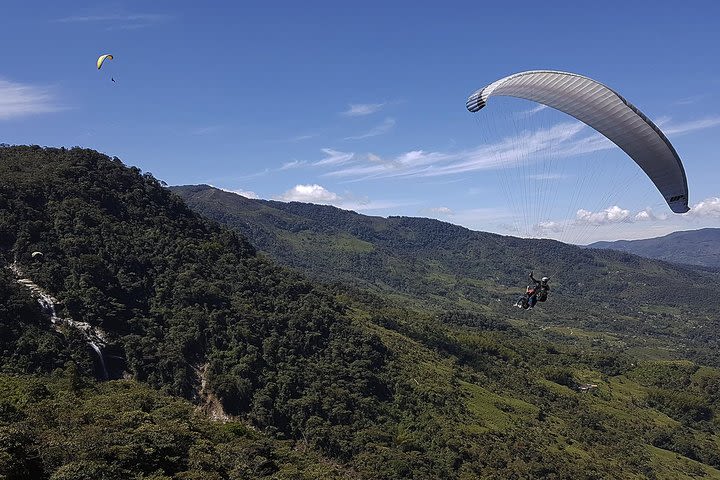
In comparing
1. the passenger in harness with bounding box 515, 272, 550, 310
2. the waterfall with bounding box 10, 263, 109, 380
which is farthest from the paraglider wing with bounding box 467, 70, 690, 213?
the waterfall with bounding box 10, 263, 109, 380

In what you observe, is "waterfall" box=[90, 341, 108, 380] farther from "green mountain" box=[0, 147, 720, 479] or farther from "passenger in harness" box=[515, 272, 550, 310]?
"passenger in harness" box=[515, 272, 550, 310]

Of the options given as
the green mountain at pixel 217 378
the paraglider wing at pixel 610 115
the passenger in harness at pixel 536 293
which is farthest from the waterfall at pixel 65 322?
the paraglider wing at pixel 610 115

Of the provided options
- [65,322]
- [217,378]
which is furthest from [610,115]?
[65,322]

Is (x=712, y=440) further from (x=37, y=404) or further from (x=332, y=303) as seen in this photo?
(x=37, y=404)

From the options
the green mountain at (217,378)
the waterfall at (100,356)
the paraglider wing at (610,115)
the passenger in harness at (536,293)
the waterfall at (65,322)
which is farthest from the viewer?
the waterfall at (65,322)

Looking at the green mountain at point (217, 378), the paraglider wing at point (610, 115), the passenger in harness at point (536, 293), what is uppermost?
the paraglider wing at point (610, 115)

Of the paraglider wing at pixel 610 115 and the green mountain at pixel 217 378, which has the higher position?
the paraglider wing at pixel 610 115

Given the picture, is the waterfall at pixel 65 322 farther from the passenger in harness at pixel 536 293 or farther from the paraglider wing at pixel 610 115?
the paraglider wing at pixel 610 115
